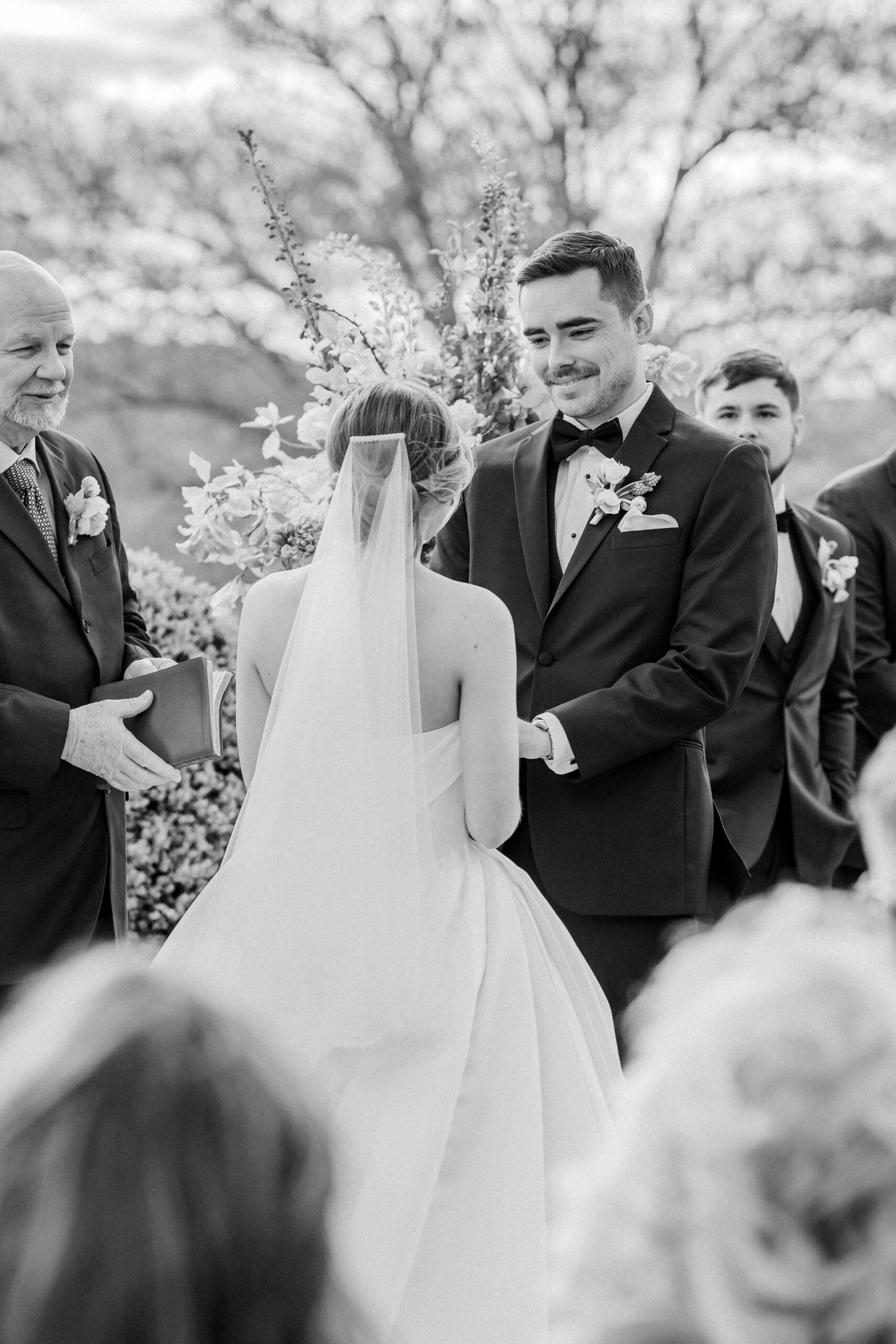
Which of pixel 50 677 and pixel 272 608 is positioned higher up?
pixel 272 608

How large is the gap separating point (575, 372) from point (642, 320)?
0.91ft

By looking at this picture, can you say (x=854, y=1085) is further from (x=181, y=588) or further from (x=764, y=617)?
(x=181, y=588)

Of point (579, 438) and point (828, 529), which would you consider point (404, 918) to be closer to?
point (579, 438)

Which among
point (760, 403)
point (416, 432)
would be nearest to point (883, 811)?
point (416, 432)

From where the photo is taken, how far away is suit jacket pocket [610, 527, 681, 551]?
4082 millimetres

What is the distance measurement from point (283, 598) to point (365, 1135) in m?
1.17

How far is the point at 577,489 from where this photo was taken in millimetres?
4293

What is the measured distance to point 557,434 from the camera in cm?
432

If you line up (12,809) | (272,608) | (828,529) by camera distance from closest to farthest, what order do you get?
(272,608) → (12,809) → (828,529)

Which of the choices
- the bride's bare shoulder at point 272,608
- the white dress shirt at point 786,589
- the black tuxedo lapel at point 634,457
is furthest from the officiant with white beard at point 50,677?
the white dress shirt at point 786,589

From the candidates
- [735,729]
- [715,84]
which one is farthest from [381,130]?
[735,729]

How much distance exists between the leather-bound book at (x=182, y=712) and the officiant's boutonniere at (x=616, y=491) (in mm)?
1069

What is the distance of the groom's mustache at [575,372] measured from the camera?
13.7 ft

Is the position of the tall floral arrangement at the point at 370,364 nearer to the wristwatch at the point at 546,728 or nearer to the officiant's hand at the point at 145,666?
the officiant's hand at the point at 145,666
